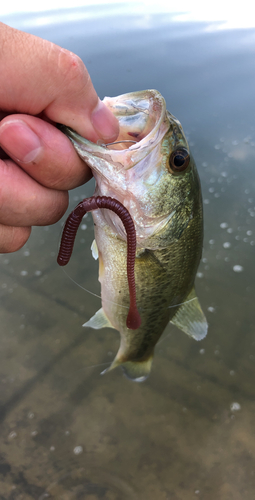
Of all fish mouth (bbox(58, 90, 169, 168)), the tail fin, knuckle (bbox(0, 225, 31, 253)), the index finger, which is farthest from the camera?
the tail fin

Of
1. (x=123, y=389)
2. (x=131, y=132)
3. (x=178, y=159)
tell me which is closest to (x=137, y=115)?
(x=131, y=132)

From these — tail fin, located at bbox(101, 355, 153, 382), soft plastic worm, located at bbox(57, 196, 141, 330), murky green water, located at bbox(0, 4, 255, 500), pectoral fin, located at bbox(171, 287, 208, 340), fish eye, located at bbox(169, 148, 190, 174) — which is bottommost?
murky green water, located at bbox(0, 4, 255, 500)

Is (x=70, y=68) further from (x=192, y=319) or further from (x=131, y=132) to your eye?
(x=192, y=319)

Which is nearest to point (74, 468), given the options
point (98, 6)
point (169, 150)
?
point (169, 150)

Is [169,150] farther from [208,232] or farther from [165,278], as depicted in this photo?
[208,232]

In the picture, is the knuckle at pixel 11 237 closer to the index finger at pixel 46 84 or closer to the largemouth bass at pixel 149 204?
the largemouth bass at pixel 149 204

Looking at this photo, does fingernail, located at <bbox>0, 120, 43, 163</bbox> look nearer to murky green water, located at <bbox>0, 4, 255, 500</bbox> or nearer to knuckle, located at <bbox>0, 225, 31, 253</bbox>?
knuckle, located at <bbox>0, 225, 31, 253</bbox>

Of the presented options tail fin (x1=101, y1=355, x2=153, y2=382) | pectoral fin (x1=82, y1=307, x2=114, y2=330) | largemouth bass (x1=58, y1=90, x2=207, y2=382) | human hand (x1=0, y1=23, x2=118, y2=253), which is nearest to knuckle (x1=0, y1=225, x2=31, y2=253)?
human hand (x1=0, y1=23, x2=118, y2=253)
